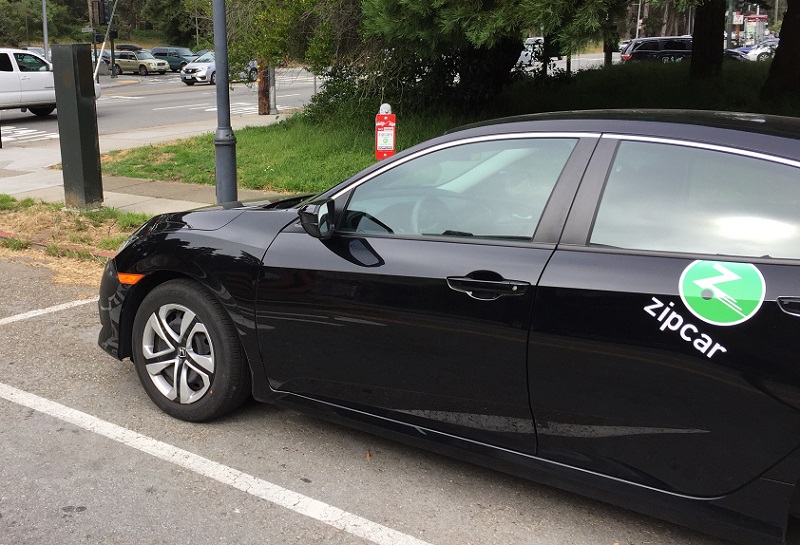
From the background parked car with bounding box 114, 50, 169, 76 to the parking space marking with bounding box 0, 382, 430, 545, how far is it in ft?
151

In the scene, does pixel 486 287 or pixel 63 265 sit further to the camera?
pixel 63 265

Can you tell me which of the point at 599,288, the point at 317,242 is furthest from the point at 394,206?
the point at 599,288

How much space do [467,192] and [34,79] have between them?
20.8m

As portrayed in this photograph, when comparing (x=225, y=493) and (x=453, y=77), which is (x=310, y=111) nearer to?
(x=453, y=77)

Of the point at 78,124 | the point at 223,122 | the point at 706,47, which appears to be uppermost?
the point at 706,47

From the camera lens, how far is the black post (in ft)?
30.0

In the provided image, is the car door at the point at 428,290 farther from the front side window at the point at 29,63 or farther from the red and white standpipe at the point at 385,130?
the front side window at the point at 29,63

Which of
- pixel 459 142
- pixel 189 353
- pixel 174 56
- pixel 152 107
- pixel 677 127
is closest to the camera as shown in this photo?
pixel 677 127

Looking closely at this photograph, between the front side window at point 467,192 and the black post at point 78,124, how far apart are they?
21.4 ft

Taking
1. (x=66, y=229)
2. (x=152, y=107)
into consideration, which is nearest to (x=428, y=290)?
(x=66, y=229)

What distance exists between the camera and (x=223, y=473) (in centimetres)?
372

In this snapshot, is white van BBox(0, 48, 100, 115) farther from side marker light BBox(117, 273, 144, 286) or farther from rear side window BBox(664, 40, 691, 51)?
rear side window BBox(664, 40, 691, 51)

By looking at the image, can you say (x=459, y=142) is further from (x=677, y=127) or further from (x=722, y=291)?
(x=722, y=291)

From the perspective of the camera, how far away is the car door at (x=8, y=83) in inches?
818
